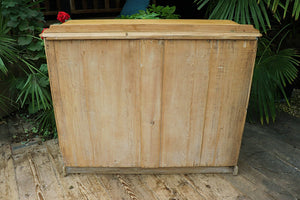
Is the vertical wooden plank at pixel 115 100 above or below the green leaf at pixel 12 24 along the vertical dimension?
below

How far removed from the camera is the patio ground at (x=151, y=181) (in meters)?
1.61

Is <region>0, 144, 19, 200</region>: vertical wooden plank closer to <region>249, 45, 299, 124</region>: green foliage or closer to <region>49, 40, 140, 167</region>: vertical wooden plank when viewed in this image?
<region>49, 40, 140, 167</region>: vertical wooden plank

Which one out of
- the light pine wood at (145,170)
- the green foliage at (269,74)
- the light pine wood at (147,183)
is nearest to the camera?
the light pine wood at (147,183)

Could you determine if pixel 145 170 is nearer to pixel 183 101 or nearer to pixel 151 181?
pixel 151 181

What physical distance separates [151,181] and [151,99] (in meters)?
0.57

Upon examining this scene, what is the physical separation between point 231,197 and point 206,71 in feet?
2.54

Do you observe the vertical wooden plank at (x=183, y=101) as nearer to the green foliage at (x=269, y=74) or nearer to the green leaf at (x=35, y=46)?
the green foliage at (x=269, y=74)

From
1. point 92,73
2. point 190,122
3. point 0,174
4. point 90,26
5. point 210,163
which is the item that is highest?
point 90,26

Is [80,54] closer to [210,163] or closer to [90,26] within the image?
[90,26]

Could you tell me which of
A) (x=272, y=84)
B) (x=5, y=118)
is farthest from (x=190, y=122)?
(x=5, y=118)

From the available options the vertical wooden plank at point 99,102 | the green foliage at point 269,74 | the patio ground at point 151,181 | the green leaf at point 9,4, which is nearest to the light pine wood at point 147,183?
the patio ground at point 151,181

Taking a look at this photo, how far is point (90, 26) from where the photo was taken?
4.54 feet

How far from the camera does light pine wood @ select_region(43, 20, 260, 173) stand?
1390 mm

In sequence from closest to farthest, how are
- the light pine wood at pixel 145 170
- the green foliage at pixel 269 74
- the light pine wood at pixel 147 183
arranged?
the light pine wood at pixel 147 183
the light pine wood at pixel 145 170
the green foliage at pixel 269 74
